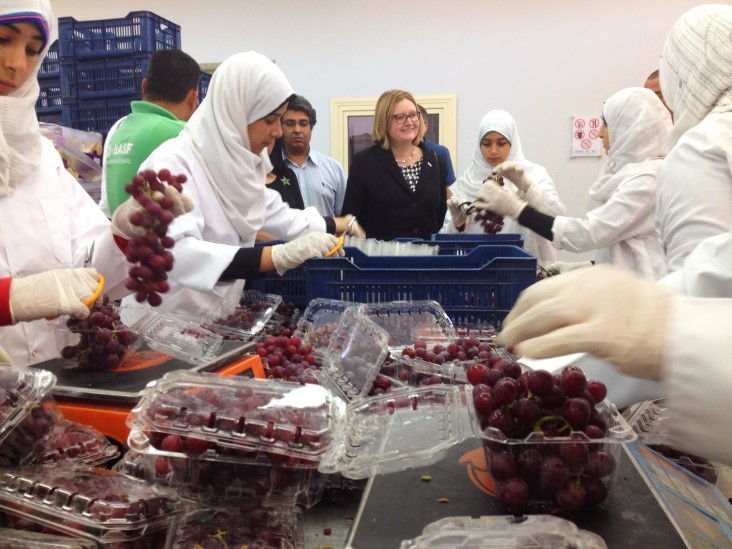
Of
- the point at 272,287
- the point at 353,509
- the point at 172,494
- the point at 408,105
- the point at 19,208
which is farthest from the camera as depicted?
the point at 408,105

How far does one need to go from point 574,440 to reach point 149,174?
1.14 meters

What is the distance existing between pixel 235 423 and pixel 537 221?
8.66ft

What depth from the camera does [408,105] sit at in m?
3.45

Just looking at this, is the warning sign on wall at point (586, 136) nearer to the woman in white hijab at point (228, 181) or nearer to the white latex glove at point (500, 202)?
the white latex glove at point (500, 202)

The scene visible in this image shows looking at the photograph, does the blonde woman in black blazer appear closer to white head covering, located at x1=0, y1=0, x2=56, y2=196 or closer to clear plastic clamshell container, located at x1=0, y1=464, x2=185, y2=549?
white head covering, located at x1=0, y1=0, x2=56, y2=196

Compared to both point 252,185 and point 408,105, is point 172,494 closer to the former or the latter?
point 252,185

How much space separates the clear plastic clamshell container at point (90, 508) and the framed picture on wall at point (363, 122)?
5278mm

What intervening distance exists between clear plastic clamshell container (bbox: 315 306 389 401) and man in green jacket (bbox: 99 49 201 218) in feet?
5.06

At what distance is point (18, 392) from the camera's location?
823 millimetres

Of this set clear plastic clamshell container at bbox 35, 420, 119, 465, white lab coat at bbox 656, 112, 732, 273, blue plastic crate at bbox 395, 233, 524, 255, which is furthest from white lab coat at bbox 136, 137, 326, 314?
white lab coat at bbox 656, 112, 732, 273

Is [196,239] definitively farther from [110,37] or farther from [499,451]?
[110,37]

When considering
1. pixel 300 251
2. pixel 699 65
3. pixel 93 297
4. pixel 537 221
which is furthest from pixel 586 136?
pixel 93 297

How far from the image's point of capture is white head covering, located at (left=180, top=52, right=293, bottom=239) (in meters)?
2.15

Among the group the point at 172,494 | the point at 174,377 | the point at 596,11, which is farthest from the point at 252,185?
the point at 596,11
